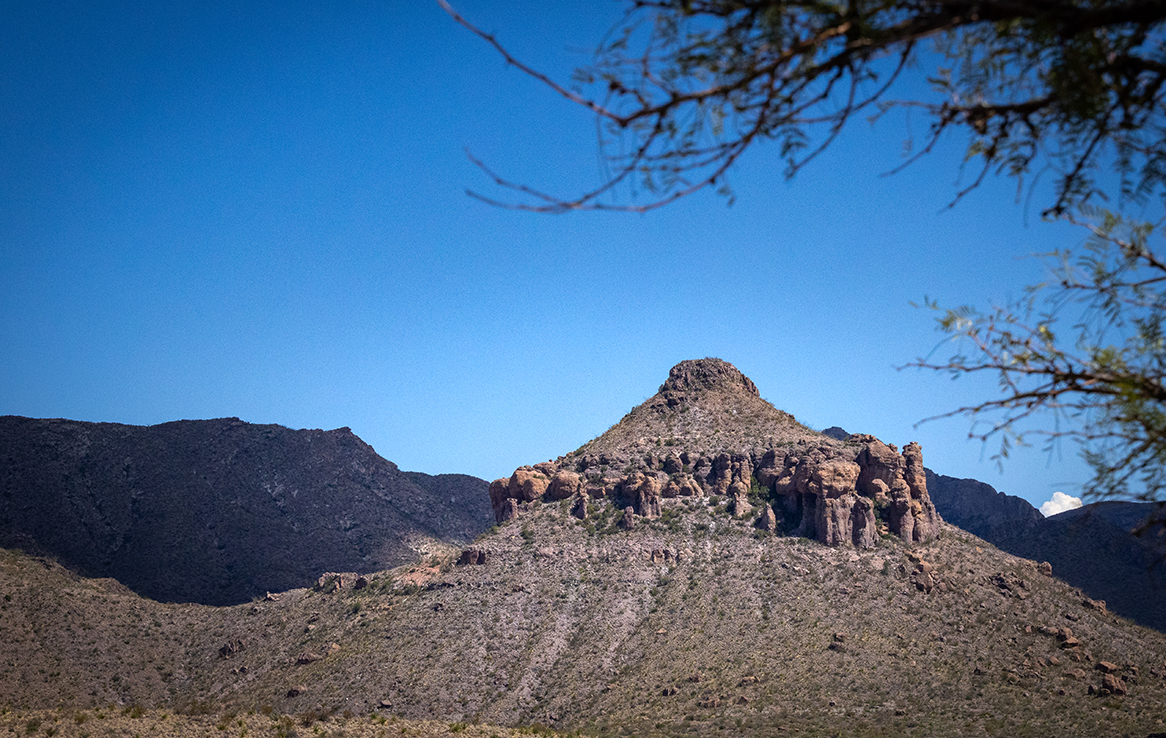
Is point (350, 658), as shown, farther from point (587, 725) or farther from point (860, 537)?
point (860, 537)

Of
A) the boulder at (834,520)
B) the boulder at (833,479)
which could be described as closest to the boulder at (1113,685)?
the boulder at (834,520)

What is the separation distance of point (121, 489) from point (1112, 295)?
99.2 m

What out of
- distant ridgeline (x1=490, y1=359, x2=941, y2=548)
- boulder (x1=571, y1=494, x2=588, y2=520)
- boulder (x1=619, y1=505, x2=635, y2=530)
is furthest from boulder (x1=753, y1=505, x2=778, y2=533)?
boulder (x1=571, y1=494, x2=588, y2=520)

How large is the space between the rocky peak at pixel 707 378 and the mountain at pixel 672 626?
29.7 feet

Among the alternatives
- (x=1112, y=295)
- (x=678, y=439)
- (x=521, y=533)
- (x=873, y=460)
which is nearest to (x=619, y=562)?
(x=521, y=533)

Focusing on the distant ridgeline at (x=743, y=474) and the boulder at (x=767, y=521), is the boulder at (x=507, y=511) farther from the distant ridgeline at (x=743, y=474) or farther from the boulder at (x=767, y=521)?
the boulder at (x=767, y=521)

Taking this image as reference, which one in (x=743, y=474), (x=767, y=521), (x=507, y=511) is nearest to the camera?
(x=767, y=521)

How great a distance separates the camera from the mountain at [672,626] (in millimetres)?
40562

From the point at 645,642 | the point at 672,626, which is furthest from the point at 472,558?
the point at 672,626

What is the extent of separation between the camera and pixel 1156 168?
565cm

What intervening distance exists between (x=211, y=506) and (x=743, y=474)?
60.1 m

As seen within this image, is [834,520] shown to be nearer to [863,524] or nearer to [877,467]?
[863,524]

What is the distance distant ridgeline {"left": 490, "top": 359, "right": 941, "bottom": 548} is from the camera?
58812 mm

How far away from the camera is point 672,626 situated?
49375 mm
